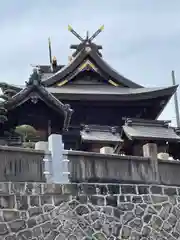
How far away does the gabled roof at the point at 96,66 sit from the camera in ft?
70.9

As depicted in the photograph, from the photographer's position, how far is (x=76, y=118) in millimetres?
21547

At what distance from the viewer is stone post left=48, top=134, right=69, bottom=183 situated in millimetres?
12055

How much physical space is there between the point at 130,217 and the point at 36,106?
21.7 feet

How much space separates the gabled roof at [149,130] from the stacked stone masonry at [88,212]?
3.87 meters

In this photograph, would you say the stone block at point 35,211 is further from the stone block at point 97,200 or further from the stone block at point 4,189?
the stone block at point 97,200

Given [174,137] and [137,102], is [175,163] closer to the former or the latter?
[174,137]

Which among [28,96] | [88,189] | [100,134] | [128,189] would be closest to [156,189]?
[128,189]

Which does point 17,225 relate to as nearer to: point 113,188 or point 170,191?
point 113,188

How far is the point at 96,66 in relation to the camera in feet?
72.5

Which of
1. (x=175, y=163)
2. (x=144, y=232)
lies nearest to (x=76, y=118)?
(x=175, y=163)

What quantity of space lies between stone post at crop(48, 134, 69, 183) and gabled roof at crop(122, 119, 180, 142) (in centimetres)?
494

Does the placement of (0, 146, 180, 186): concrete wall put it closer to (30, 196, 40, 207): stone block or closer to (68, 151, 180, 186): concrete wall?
(68, 151, 180, 186): concrete wall

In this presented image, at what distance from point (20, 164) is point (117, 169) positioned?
8.53ft

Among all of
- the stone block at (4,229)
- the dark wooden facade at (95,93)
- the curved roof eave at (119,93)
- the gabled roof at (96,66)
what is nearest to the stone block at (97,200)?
the stone block at (4,229)
